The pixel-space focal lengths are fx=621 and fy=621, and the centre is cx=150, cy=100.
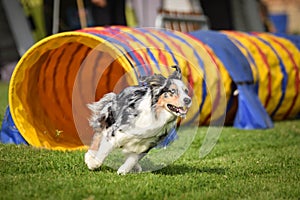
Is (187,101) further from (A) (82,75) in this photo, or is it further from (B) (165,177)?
(A) (82,75)

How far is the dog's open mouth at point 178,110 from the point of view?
414 centimetres

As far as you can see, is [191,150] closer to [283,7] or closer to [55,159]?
[55,159]

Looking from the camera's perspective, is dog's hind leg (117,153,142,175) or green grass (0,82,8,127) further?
green grass (0,82,8,127)

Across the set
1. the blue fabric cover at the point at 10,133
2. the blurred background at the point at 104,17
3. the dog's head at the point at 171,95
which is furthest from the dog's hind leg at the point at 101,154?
the blurred background at the point at 104,17

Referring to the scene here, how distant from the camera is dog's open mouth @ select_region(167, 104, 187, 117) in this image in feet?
13.6

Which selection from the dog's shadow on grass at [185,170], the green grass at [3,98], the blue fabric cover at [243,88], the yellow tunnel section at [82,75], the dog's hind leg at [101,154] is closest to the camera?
the dog's hind leg at [101,154]

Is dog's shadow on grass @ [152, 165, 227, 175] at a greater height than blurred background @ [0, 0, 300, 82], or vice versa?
dog's shadow on grass @ [152, 165, 227, 175]

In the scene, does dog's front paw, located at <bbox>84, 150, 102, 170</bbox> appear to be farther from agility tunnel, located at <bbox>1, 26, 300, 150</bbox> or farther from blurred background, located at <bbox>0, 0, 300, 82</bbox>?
blurred background, located at <bbox>0, 0, 300, 82</bbox>

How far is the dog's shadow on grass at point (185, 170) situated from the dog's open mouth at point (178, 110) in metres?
0.65

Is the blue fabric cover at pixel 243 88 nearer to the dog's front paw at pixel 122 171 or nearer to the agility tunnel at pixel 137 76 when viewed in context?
the agility tunnel at pixel 137 76

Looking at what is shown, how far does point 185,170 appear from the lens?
4781 mm

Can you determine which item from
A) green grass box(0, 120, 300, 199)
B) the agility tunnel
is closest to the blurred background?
the agility tunnel

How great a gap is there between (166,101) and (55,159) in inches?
47.2

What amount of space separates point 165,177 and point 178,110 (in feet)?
1.79
